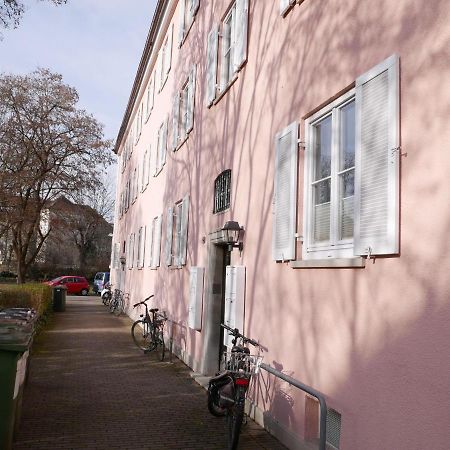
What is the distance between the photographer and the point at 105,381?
9.41 m

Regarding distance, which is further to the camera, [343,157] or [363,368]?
[343,157]

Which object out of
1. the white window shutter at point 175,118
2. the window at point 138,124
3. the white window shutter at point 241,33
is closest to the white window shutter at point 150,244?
the white window shutter at point 175,118

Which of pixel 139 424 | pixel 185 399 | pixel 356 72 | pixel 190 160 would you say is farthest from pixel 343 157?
pixel 190 160

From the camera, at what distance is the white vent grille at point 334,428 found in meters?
5.06

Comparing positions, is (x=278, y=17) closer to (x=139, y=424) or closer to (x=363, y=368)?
(x=363, y=368)

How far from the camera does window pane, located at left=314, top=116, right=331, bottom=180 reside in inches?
227

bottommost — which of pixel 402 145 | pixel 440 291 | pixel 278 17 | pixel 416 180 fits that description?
pixel 440 291

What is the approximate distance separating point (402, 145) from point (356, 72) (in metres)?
1.13

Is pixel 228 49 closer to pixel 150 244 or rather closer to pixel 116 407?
pixel 116 407

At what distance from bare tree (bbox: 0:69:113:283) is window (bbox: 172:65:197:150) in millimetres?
14489

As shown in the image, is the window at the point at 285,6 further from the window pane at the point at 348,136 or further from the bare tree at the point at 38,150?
the bare tree at the point at 38,150

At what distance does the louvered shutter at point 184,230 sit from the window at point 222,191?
2487 mm

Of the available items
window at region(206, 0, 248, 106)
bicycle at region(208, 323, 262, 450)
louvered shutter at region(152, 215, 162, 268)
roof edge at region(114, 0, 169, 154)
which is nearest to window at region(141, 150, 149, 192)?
roof edge at region(114, 0, 169, 154)

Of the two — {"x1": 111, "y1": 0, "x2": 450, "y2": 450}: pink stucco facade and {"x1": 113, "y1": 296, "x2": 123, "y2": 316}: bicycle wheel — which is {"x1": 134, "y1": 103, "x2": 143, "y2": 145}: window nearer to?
{"x1": 113, "y1": 296, "x2": 123, "y2": 316}: bicycle wheel
